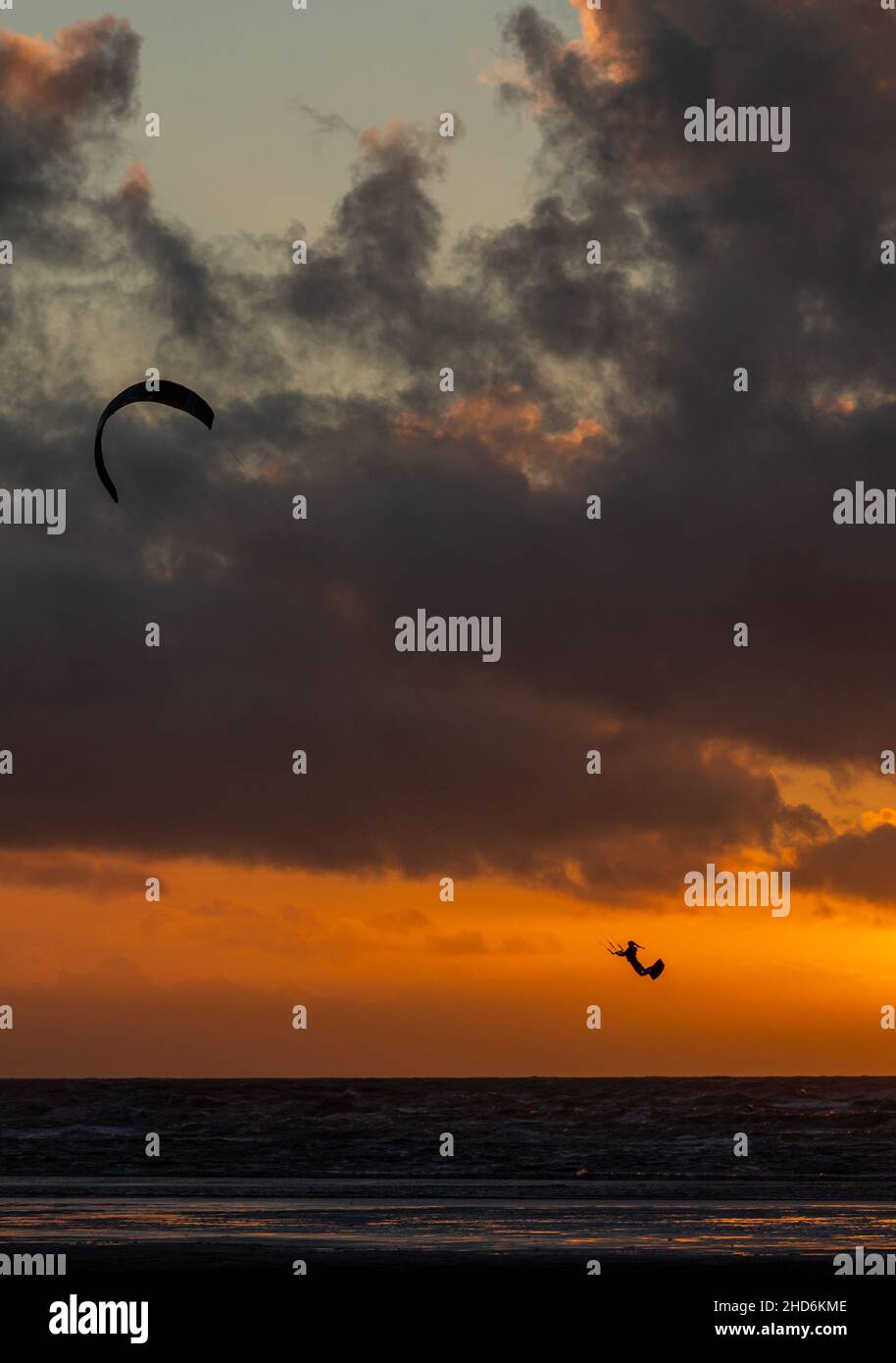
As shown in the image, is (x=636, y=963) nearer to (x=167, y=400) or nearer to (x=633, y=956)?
(x=633, y=956)

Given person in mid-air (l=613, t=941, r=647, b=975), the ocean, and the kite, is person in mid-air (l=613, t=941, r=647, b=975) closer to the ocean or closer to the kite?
the ocean

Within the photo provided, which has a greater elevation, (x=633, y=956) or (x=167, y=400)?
(x=167, y=400)

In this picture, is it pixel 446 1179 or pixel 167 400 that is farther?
pixel 446 1179

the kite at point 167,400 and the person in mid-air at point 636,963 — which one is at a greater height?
the kite at point 167,400

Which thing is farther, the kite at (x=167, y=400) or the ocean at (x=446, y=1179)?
the kite at (x=167, y=400)

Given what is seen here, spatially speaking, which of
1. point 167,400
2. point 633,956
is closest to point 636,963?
point 633,956

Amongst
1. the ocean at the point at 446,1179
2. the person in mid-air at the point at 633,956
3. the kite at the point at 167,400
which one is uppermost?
the kite at the point at 167,400

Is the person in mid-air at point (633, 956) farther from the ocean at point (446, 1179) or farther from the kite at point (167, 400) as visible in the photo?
the kite at point (167, 400)
